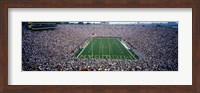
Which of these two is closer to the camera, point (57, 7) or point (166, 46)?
point (57, 7)

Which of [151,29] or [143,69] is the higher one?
[151,29]

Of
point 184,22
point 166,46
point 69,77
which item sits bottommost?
point 69,77

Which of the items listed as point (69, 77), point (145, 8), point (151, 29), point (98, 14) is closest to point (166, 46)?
point (151, 29)

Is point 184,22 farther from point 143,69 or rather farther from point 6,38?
point 6,38
